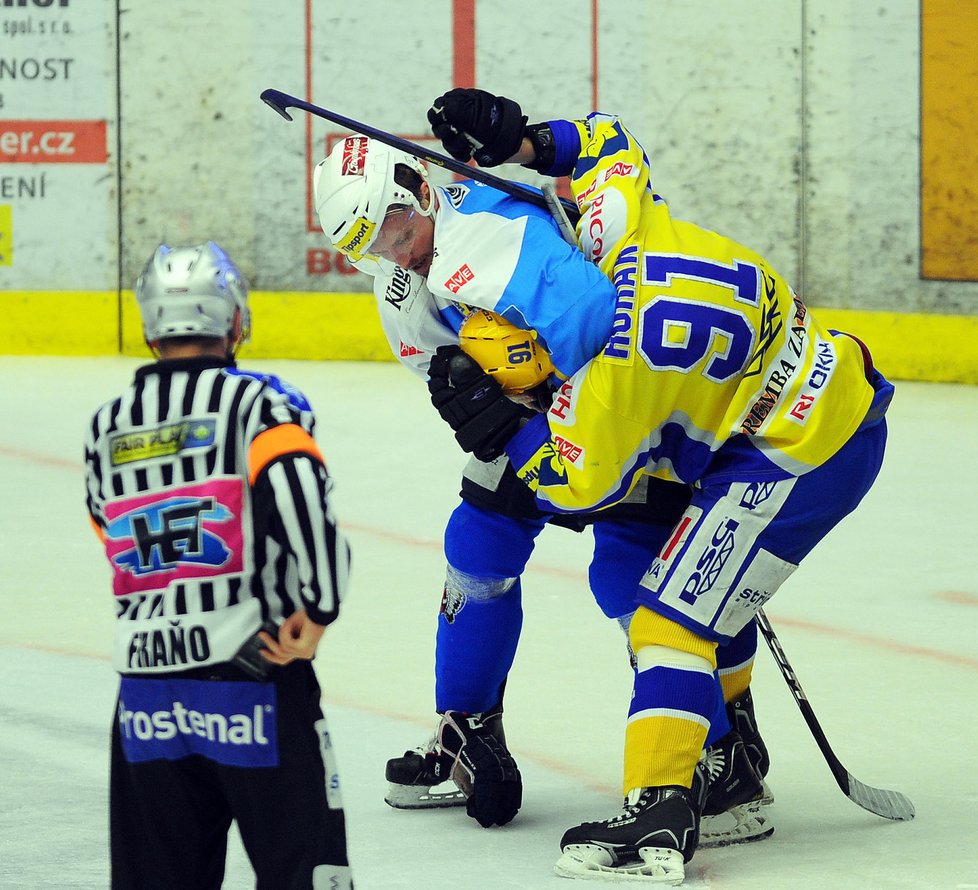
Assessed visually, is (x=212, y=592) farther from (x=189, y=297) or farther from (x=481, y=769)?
(x=481, y=769)

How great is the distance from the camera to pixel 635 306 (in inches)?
120

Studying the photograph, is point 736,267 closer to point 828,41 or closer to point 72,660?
point 72,660

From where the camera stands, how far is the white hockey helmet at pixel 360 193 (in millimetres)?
3129

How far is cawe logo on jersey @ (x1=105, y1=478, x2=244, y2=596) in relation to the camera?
232 cm

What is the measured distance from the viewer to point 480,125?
11.1 ft

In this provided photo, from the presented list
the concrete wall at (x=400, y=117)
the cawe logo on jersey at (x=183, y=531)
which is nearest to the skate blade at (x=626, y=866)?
the cawe logo on jersey at (x=183, y=531)

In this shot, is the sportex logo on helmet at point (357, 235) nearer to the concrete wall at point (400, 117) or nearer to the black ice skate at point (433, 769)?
the black ice skate at point (433, 769)

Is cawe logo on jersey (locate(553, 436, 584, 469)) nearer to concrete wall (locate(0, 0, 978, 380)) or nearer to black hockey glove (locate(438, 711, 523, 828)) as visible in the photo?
black hockey glove (locate(438, 711, 523, 828))

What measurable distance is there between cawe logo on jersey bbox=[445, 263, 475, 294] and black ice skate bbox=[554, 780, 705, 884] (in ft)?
2.79

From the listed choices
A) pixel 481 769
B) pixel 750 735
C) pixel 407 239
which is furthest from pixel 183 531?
pixel 750 735

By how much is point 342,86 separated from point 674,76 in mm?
1533

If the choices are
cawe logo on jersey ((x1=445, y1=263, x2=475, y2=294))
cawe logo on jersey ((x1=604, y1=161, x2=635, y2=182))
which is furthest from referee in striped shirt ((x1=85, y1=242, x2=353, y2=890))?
cawe logo on jersey ((x1=604, y1=161, x2=635, y2=182))

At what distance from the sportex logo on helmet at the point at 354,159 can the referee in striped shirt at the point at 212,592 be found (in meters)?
0.79

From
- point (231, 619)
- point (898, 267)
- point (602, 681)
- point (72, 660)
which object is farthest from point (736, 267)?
point (898, 267)
